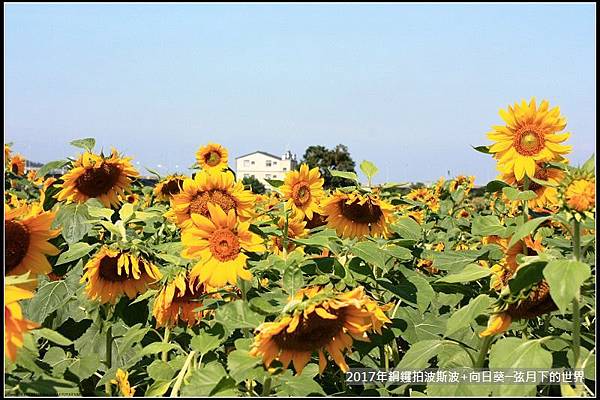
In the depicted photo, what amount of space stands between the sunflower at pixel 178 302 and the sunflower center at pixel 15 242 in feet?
1.56

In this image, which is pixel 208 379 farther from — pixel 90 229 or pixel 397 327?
pixel 90 229

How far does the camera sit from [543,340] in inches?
62.8

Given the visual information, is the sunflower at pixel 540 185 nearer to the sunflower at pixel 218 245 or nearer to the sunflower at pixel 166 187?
the sunflower at pixel 218 245

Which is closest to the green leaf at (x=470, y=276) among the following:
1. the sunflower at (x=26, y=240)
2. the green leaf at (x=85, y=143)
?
the sunflower at (x=26, y=240)

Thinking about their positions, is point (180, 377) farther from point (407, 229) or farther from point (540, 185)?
point (540, 185)

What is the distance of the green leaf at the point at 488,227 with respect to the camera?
243 cm

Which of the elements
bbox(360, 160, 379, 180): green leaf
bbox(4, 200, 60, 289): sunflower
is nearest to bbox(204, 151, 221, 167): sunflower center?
bbox(360, 160, 379, 180): green leaf

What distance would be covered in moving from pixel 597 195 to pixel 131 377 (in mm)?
1612

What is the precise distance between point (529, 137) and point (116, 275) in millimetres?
1774

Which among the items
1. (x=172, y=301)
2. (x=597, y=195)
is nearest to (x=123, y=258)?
(x=172, y=301)

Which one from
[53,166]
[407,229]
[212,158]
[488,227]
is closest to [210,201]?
[407,229]

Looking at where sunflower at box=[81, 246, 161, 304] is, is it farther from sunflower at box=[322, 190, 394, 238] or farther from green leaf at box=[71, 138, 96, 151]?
green leaf at box=[71, 138, 96, 151]

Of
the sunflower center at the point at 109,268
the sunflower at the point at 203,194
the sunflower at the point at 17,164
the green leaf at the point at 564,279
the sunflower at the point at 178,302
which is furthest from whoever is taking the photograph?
the sunflower at the point at 17,164

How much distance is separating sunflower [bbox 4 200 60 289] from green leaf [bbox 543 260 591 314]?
1.43 metres
